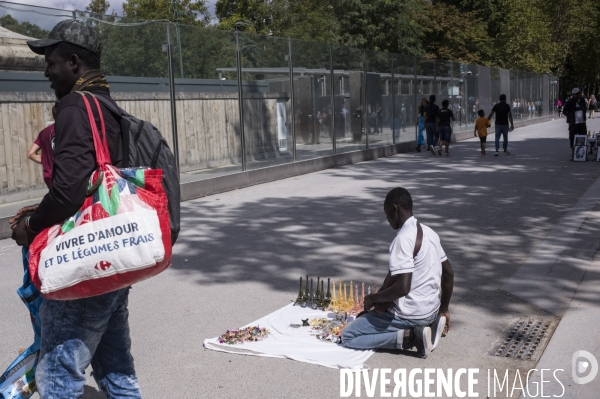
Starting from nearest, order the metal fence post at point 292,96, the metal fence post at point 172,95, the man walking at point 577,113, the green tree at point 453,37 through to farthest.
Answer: the metal fence post at point 172,95 → the metal fence post at point 292,96 → the man walking at point 577,113 → the green tree at point 453,37

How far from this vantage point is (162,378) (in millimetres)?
4617

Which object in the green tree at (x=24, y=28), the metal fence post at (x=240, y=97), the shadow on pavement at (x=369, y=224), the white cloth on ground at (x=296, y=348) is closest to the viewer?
the white cloth on ground at (x=296, y=348)

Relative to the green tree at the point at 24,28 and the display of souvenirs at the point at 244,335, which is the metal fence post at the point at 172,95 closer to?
the green tree at the point at 24,28

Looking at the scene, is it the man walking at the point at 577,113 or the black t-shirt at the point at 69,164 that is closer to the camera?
the black t-shirt at the point at 69,164

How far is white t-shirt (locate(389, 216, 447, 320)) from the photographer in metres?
4.80

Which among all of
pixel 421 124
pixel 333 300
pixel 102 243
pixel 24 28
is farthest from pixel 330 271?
pixel 421 124

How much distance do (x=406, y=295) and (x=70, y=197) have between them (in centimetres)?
274

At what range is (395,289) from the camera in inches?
187

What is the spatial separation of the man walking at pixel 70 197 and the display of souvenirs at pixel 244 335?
2.13 meters

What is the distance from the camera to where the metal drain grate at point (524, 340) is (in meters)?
4.96

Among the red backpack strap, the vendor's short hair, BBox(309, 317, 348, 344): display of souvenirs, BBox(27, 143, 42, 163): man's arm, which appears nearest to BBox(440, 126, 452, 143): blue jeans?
BBox(27, 143, 42, 163): man's arm

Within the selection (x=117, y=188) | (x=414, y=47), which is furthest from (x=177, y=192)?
(x=414, y=47)

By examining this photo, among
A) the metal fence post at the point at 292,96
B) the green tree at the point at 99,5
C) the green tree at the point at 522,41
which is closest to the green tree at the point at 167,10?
the green tree at the point at 99,5

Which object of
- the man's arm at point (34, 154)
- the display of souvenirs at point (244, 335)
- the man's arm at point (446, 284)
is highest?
the man's arm at point (34, 154)
